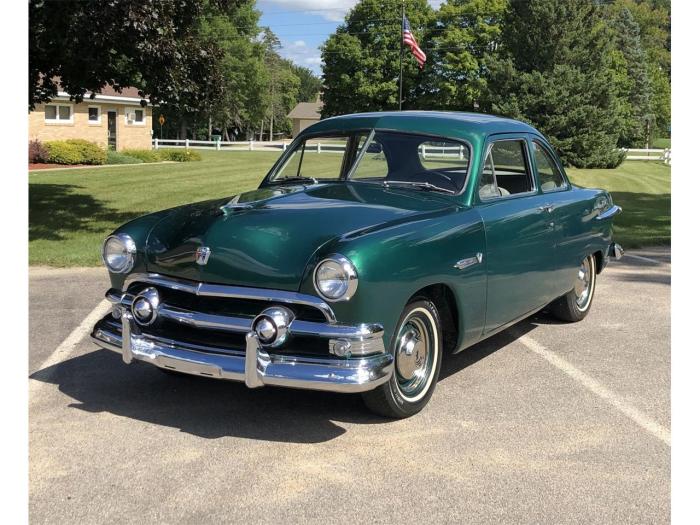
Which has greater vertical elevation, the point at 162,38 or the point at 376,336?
the point at 162,38

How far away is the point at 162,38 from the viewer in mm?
12195

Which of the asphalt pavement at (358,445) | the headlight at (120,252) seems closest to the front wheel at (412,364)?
the asphalt pavement at (358,445)

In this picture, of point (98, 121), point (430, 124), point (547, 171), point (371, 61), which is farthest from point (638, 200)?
point (371, 61)

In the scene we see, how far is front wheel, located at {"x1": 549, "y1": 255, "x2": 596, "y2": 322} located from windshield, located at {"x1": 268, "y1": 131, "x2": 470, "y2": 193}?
181 centimetres

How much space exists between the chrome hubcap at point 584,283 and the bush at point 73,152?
27.3m

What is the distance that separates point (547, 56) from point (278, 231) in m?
37.2

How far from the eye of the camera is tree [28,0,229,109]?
1114 cm

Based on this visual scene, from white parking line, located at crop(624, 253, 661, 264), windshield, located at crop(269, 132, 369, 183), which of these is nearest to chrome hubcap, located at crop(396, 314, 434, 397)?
windshield, located at crop(269, 132, 369, 183)

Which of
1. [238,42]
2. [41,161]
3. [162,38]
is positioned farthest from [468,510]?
[238,42]

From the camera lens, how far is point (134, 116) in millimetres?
40625

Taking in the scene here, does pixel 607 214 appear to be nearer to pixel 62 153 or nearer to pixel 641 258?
pixel 641 258

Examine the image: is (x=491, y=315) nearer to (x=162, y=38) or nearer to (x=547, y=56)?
(x=162, y=38)

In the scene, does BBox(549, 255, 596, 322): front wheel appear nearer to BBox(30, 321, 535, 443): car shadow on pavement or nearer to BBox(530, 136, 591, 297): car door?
BBox(530, 136, 591, 297): car door

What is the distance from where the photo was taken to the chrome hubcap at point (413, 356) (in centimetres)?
448
